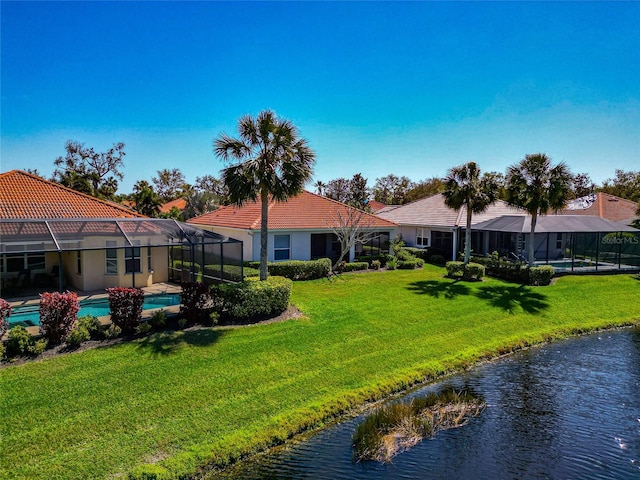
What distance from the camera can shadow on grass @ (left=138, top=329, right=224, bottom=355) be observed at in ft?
37.5

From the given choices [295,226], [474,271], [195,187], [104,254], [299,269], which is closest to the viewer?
[104,254]

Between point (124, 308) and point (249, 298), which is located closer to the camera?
point (124, 308)

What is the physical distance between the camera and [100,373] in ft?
32.3

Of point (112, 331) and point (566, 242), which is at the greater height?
point (566, 242)

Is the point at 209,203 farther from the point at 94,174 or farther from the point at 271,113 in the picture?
the point at 271,113

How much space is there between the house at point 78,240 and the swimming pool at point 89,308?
3.93ft

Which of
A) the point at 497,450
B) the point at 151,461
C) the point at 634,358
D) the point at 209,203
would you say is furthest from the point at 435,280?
the point at 209,203

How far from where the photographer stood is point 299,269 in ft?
72.8

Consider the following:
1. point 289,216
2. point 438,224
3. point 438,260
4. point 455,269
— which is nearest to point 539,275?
point 455,269

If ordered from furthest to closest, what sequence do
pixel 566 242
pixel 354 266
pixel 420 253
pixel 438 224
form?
1. pixel 566 242
2. pixel 420 253
3. pixel 438 224
4. pixel 354 266

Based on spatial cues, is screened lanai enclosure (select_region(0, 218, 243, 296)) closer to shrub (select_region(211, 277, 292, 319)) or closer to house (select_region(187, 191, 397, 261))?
shrub (select_region(211, 277, 292, 319))

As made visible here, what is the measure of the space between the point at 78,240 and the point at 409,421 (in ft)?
39.5

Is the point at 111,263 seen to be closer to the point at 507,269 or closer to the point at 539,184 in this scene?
the point at 507,269

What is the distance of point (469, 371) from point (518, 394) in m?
1.69
